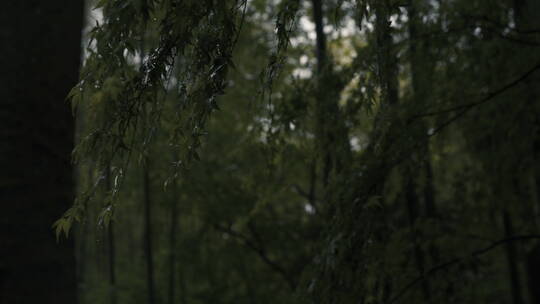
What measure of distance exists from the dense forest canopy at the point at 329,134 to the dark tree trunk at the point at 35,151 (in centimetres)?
22

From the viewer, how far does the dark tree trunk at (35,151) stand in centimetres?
271

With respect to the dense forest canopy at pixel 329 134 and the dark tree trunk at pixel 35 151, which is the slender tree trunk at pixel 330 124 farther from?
the dark tree trunk at pixel 35 151

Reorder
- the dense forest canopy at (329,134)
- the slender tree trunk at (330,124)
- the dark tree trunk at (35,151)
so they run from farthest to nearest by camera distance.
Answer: the slender tree trunk at (330,124)
the dark tree trunk at (35,151)
the dense forest canopy at (329,134)

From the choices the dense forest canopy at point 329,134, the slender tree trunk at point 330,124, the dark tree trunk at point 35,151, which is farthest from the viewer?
the slender tree trunk at point 330,124

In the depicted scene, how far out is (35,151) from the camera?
282cm

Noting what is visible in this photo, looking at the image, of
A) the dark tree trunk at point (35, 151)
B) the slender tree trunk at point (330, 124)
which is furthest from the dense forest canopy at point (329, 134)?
the dark tree trunk at point (35, 151)

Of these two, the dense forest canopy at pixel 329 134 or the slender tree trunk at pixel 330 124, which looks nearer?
the dense forest canopy at pixel 329 134

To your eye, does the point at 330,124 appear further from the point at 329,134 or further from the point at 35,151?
the point at 35,151

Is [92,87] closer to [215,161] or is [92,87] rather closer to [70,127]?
[70,127]

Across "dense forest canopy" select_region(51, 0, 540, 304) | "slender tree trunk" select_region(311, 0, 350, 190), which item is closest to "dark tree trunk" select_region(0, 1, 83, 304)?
"dense forest canopy" select_region(51, 0, 540, 304)

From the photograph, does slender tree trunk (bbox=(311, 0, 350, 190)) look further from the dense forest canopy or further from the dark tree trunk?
the dark tree trunk

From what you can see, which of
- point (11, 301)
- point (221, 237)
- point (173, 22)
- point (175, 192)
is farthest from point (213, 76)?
point (221, 237)

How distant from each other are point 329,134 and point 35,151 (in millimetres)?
2071

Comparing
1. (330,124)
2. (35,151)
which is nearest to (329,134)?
(330,124)
